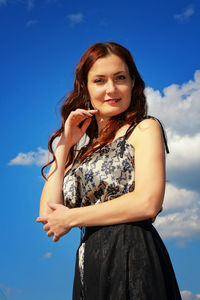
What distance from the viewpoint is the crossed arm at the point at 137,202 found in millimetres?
2902

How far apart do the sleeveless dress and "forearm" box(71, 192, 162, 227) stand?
159mm

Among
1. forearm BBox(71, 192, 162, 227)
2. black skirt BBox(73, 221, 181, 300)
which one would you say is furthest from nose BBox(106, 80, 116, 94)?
black skirt BBox(73, 221, 181, 300)

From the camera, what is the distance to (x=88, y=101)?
4.16m

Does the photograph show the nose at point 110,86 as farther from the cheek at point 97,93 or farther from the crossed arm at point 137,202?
the crossed arm at point 137,202

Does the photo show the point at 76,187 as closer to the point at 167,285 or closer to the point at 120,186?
the point at 120,186

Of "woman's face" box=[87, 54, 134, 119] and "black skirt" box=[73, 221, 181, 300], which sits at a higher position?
"woman's face" box=[87, 54, 134, 119]

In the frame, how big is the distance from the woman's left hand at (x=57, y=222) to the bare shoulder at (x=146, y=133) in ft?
2.92

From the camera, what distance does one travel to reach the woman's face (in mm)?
3705

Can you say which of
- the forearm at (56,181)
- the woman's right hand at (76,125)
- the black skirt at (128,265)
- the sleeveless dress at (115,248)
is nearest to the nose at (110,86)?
the woman's right hand at (76,125)

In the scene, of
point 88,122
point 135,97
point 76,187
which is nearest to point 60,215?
point 76,187

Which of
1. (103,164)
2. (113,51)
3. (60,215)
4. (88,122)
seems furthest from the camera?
(88,122)

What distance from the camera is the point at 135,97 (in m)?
4.00

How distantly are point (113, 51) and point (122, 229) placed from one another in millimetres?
1870

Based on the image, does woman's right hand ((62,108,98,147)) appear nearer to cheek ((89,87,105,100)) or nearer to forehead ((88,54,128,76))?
cheek ((89,87,105,100))
